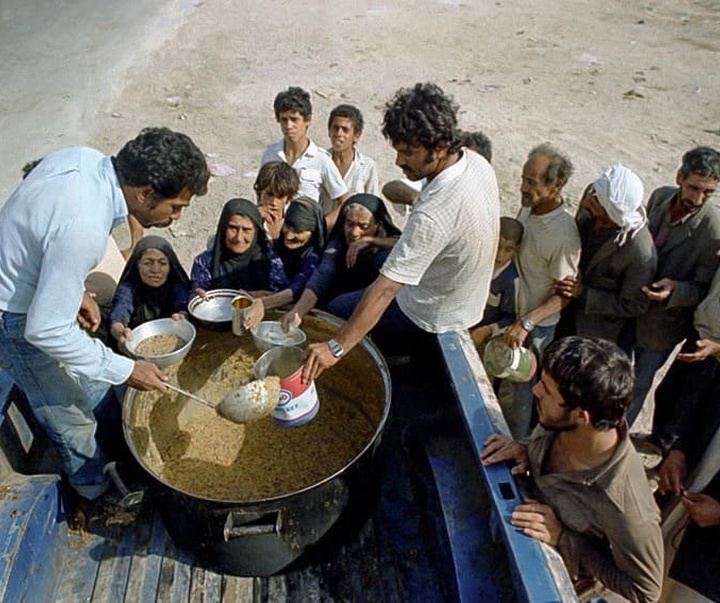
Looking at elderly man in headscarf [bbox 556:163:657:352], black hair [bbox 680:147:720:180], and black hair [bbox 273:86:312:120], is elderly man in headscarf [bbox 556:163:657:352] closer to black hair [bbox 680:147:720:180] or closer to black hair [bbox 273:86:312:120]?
black hair [bbox 680:147:720:180]

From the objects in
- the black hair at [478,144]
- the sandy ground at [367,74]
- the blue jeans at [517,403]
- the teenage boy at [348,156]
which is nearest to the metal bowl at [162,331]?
the blue jeans at [517,403]

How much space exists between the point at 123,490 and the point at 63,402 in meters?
0.42

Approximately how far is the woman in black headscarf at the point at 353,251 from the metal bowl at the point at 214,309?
1.40 ft

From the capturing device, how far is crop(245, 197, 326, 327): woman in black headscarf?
3325mm

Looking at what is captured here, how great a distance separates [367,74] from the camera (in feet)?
33.5

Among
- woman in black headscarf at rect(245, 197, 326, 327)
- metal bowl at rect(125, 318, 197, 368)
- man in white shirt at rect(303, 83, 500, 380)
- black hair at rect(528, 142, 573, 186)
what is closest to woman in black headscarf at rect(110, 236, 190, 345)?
metal bowl at rect(125, 318, 197, 368)

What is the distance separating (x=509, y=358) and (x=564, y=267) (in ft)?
1.75

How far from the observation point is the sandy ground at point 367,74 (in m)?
7.93

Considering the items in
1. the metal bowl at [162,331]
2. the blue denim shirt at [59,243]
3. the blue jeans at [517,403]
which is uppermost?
the blue denim shirt at [59,243]

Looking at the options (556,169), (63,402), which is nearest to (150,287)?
(63,402)

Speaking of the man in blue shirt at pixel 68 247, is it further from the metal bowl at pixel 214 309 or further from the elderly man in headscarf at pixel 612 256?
the elderly man in headscarf at pixel 612 256

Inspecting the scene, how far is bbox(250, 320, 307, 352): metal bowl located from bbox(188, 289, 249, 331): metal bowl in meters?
0.21

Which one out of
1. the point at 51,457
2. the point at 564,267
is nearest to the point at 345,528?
the point at 51,457

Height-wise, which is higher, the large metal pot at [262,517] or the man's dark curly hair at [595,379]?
the man's dark curly hair at [595,379]
